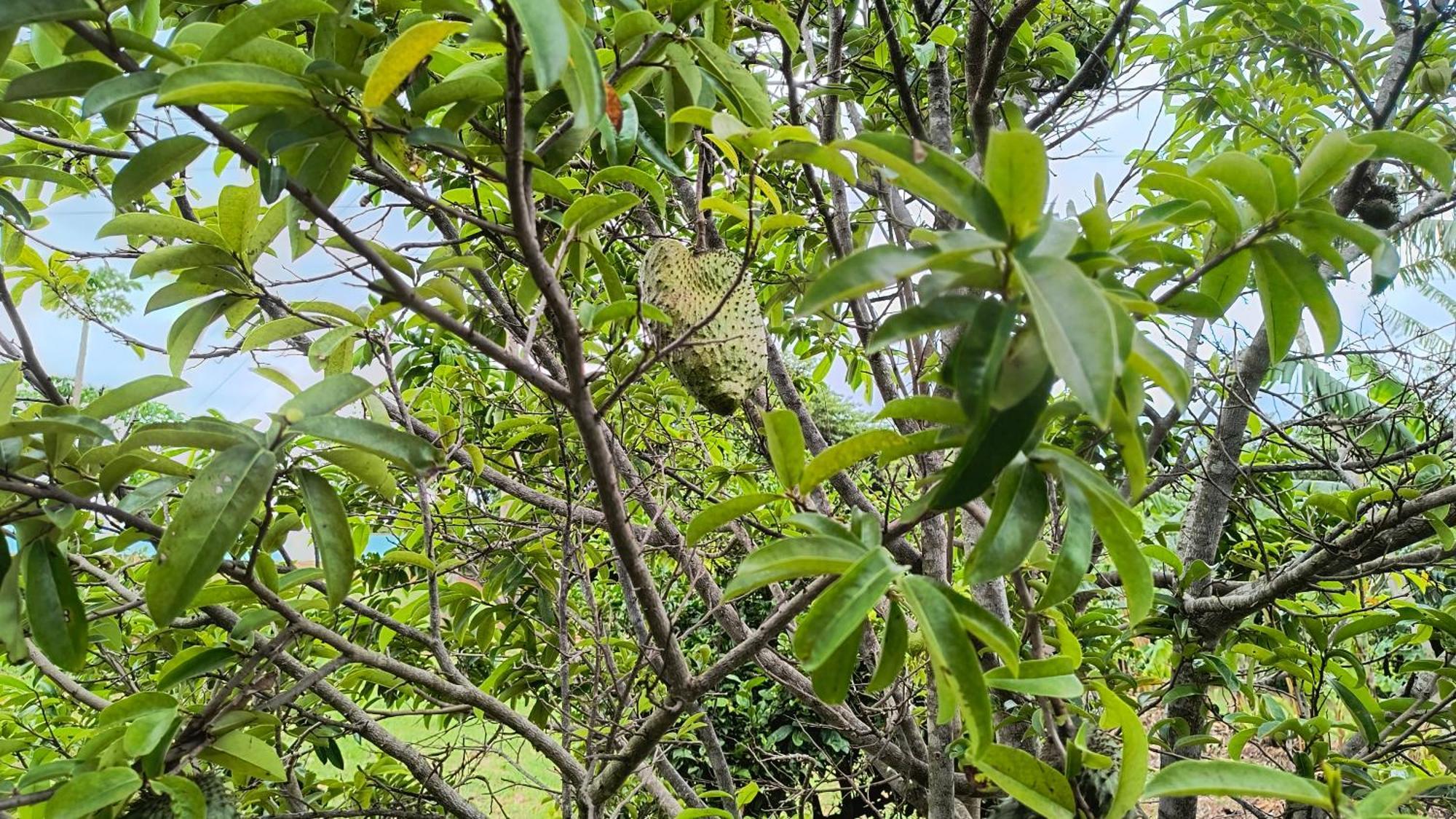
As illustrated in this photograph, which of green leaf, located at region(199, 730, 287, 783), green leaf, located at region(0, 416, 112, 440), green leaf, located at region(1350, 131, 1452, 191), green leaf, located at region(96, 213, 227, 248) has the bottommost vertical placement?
green leaf, located at region(199, 730, 287, 783)

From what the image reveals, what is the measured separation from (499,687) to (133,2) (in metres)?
1.29

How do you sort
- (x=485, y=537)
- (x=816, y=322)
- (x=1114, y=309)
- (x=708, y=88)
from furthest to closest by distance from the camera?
1. (x=816, y=322)
2. (x=485, y=537)
3. (x=708, y=88)
4. (x=1114, y=309)

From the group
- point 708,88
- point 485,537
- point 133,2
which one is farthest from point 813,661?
point 485,537

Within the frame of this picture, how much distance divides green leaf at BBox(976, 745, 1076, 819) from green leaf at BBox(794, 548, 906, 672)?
8.9 inches

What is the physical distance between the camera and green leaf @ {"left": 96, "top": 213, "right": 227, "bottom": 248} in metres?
0.72

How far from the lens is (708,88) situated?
79 cm

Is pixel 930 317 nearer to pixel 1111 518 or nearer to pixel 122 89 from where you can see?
pixel 1111 518

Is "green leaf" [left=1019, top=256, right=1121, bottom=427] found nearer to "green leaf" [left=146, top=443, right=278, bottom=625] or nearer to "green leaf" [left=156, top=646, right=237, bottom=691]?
"green leaf" [left=146, top=443, right=278, bottom=625]

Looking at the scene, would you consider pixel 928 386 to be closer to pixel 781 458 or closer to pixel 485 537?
pixel 485 537

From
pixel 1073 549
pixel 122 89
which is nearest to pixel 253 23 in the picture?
pixel 122 89

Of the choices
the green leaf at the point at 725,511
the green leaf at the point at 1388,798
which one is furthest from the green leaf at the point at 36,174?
the green leaf at the point at 1388,798

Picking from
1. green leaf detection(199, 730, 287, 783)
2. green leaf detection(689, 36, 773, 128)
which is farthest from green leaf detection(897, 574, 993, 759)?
green leaf detection(199, 730, 287, 783)

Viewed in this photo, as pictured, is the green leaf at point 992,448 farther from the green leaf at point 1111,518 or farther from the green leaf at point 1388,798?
the green leaf at point 1388,798

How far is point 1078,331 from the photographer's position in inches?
14.4
